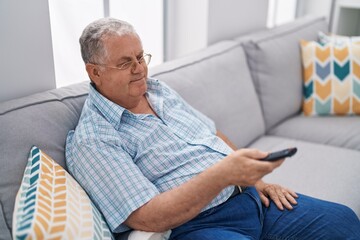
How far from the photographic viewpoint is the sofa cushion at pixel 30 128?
1.08 m

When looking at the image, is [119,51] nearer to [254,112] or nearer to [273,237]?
[273,237]

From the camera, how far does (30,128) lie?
117 cm

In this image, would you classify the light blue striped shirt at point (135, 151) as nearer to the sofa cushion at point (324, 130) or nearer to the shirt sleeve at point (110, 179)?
the shirt sleeve at point (110, 179)

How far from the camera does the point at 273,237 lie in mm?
1321

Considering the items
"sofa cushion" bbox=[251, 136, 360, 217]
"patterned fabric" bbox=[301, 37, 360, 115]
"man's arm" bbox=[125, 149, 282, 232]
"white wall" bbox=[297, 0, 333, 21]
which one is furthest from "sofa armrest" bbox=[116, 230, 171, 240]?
"white wall" bbox=[297, 0, 333, 21]

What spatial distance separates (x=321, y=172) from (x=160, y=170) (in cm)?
78

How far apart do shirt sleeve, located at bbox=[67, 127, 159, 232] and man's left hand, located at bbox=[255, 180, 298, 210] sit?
1.46 feet

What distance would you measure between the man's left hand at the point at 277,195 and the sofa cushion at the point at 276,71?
78 cm

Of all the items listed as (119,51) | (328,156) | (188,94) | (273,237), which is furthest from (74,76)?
(328,156)

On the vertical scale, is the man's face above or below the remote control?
A: above

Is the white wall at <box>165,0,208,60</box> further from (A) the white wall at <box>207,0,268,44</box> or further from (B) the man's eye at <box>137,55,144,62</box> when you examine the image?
(B) the man's eye at <box>137,55,144,62</box>

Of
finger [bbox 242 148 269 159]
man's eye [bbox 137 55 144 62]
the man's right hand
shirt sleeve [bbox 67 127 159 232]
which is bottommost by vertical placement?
shirt sleeve [bbox 67 127 159 232]

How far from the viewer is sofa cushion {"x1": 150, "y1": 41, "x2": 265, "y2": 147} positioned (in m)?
1.71

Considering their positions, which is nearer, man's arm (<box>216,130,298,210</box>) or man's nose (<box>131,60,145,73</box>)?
man's nose (<box>131,60,145,73</box>)
